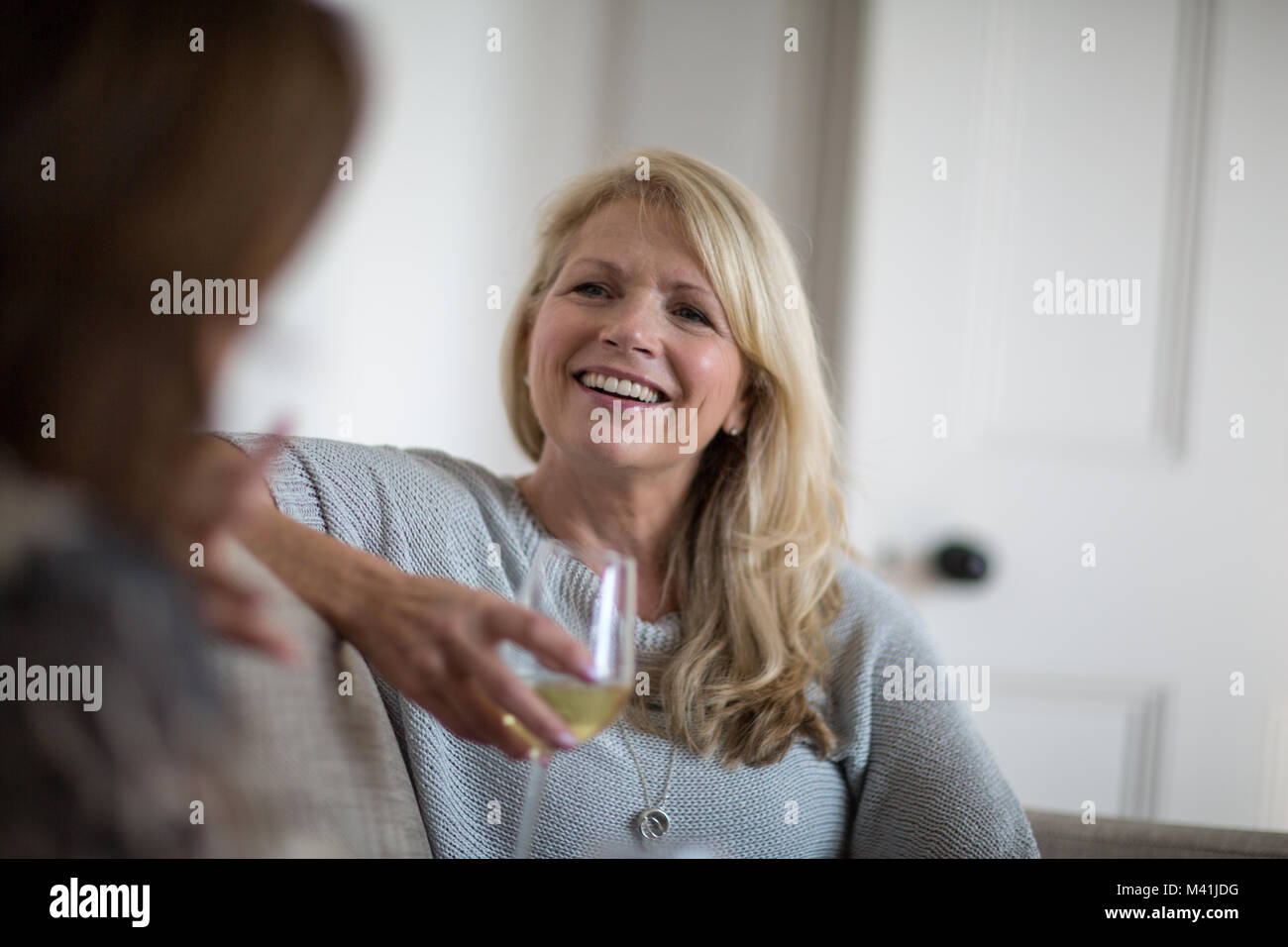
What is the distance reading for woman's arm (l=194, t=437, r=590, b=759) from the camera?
73cm

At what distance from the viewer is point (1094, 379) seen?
1702mm

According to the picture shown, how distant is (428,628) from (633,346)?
0.48m

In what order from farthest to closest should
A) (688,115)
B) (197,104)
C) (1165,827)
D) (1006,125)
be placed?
(688,115) < (1006,125) < (1165,827) < (197,104)

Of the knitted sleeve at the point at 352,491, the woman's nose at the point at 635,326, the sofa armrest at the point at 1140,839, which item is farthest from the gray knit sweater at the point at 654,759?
the woman's nose at the point at 635,326

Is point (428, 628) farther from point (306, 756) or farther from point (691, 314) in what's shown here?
point (691, 314)

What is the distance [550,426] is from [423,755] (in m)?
0.39

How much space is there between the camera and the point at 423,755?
40.1 inches

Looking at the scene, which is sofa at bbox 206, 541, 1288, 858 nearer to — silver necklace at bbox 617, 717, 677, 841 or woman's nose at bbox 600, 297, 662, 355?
silver necklace at bbox 617, 717, 677, 841

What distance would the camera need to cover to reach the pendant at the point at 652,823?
1.08m

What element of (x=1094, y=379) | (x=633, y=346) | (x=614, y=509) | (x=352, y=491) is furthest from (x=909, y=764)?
(x=1094, y=379)

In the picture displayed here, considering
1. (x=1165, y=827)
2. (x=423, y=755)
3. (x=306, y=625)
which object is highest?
(x=306, y=625)
